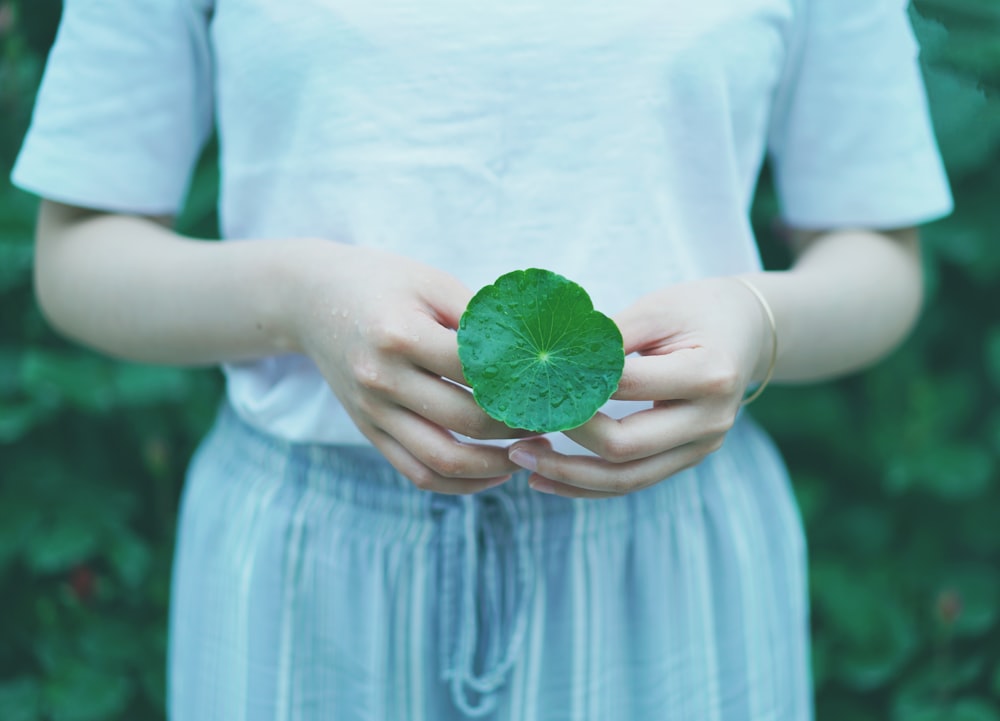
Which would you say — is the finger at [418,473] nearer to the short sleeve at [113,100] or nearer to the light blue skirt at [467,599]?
the light blue skirt at [467,599]

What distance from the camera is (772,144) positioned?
0.95 meters

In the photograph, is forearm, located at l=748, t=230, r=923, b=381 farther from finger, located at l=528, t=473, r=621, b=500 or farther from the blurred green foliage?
the blurred green foliage

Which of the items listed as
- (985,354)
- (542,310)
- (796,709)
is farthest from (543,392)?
(985,354)

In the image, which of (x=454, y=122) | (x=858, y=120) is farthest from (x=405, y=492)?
(x=858, y=120)

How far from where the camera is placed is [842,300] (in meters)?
0.84

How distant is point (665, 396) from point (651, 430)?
0.03 metres

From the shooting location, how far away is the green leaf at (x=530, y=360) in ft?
1.92

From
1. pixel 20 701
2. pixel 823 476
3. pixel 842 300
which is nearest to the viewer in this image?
pixel 842 300

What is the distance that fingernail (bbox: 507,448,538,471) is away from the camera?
0.63 metres

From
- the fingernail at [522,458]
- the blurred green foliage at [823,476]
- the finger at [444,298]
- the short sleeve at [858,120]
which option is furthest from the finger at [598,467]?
the blurred green foliage at [823,476]

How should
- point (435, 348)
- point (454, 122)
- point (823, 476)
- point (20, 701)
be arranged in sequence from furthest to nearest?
point (823, 476), point (20, 701), point (454, 122), point (435, 348)

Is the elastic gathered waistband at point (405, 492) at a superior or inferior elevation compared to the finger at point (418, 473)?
inferior

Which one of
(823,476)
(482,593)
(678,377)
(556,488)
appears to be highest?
(678,377)

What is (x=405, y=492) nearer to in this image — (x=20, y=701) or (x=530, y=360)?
(x=530, y=360)
